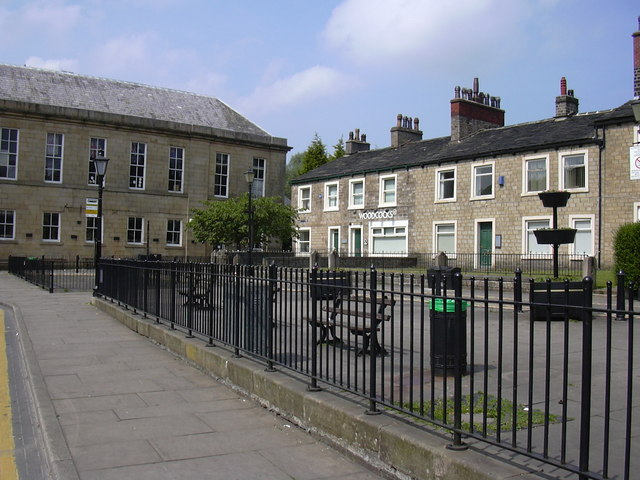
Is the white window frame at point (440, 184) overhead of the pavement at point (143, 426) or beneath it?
overhead

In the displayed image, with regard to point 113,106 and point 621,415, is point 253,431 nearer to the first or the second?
point 621,415

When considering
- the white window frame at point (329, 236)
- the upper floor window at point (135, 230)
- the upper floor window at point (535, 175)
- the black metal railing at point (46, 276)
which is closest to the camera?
the black metal railing at point (46, 276)

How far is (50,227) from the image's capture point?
40.1 m

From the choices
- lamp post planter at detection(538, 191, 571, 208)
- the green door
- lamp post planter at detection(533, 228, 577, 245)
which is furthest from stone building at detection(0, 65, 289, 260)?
lamp post planter at detection(533, 228, 577, 245)

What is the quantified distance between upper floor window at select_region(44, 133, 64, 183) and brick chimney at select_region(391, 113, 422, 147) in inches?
896

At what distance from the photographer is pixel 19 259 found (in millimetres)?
30938

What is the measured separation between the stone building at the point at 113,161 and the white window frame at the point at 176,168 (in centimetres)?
8

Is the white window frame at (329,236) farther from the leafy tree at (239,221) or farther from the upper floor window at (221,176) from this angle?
the upper floor window at (221,176)

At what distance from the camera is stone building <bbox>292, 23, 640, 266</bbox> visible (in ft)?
86.6

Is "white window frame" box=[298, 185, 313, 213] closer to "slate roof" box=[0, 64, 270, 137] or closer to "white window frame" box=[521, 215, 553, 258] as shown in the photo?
"slate roof" box=[0, 64, 270, 137]

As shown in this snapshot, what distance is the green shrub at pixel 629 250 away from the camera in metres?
16.1

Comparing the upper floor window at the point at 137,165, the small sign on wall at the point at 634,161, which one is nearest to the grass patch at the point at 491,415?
the small sign on wall at the point at 634,161

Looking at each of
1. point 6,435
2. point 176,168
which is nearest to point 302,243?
point 176,168

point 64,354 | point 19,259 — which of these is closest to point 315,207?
point 19,259
